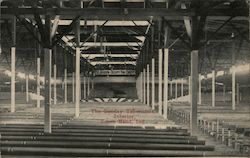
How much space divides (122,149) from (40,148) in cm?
176

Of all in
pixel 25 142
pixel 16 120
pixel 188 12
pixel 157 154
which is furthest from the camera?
pixel 16 120

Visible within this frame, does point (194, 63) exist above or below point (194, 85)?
above

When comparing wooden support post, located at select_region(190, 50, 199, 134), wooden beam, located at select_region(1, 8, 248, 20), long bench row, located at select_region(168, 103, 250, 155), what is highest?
wooden beam, located at select_region(1, 8, 248, 20)

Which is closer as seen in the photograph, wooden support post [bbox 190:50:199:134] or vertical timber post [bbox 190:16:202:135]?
vertical timber post [bbox 190:16:202:135]

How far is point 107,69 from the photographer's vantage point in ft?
156

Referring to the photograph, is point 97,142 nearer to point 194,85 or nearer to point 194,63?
point 194,85

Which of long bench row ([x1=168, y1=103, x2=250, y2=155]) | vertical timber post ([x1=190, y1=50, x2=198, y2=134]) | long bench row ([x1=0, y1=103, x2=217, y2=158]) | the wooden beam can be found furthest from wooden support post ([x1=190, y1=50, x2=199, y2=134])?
long bench row ([x1=168, y1=103, x2=250, y2=155])

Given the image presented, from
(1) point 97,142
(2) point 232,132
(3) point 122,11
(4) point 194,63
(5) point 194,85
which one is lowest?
(2) point 232,132

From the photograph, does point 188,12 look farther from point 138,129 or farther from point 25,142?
point 25,142

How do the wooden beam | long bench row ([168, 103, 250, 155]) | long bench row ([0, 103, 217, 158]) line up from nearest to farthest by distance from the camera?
long bench row ([0, 103, 217, 158])
long bench row ([168, 103, 250, 155])
the wooden beam

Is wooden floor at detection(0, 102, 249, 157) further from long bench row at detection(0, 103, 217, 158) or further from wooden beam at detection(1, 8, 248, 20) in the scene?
wooden beam at detection(1, 8, 248, 20)

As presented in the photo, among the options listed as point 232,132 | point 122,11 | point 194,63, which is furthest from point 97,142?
point 232,132

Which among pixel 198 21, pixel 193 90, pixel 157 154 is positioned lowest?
pixel 157 154

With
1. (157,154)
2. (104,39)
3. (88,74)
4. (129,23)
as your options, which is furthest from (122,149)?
(88,74)
